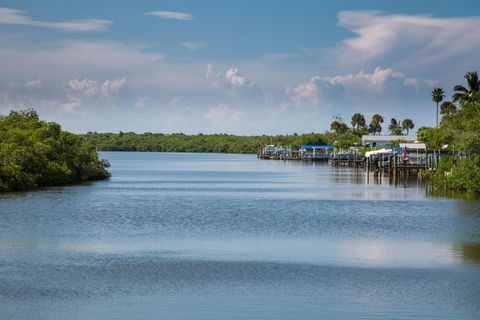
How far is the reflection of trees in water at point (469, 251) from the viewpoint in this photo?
101 feet

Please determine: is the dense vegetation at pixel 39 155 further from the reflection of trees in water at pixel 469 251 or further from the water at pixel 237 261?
the reflection of trees in water at pixel 469 251

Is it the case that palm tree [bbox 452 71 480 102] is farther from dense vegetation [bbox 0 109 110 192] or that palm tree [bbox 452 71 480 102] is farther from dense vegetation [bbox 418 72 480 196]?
dense vegetation [bbox 0 109 110 192]

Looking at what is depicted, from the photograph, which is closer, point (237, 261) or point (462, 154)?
point (237, 261)

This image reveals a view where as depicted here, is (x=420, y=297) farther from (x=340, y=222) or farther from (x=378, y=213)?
(x=378, y=213)

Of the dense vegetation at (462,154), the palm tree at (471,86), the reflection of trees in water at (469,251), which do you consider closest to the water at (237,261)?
the reflection of trees in water at (469,251)

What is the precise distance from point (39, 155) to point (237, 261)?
43468 mm

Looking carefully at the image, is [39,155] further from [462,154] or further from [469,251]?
[469,251]

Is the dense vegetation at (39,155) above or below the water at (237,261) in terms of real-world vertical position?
above

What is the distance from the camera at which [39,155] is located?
6944cm

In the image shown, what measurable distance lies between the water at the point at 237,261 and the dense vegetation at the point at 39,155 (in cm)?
968

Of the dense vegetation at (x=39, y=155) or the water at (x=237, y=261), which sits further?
the dense vegetation at (x=39, y=155)

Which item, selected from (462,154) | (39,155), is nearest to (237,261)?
(39,155)

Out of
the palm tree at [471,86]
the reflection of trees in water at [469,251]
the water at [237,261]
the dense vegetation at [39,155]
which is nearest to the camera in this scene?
the water at [237,261]

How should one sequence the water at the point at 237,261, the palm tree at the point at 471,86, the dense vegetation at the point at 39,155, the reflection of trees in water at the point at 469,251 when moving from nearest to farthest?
the water at the point at 237,261, the reflection of trees in water at the point at 469,251, the dense vegetation at the point at 39,155, the palm tree at the point at 471,86
